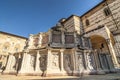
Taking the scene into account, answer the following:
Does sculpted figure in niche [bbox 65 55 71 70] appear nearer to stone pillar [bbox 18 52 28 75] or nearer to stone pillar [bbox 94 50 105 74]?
stone pillar [bbox 94 50 105 74]

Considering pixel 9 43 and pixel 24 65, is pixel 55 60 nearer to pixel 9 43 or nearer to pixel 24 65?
pixel 24 65

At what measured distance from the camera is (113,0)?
56.1ft

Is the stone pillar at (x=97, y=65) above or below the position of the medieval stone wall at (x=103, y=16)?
below

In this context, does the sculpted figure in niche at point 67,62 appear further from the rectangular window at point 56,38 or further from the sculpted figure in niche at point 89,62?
the rectangular window at point 56,38

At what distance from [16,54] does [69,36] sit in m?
5.00

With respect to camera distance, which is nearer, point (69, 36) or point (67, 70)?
point (67, 70)

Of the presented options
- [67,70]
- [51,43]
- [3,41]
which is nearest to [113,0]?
[51,43]

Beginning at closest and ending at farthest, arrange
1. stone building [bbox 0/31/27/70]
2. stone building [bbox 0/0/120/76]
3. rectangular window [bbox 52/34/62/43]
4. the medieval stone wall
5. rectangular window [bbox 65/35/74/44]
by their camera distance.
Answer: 1. stone building [bbox 0/0/120/76]
2. rectangular window [bbox 52/34/62/43]
3. rectangular window [bbox 65/35/74/44]
4. the medieval stone wall
5. stone building [bbox 0/31/27/70]

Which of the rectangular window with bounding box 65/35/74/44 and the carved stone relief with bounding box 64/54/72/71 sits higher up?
the rectangular window with bounding box 65/35/74/44

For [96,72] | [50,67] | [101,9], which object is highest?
[101,9]

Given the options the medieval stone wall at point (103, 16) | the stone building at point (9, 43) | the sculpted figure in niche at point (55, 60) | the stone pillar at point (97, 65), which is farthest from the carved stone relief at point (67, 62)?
the stone building at point (9, 43)

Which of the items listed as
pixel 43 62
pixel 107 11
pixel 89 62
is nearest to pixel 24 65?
pixel 43 62

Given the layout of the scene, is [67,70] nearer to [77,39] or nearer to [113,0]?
[77,39]

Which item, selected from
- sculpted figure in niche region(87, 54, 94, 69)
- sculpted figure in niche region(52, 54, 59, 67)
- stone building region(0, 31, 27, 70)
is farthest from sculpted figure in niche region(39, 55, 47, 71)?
stone building region(0, 31, 27, 70)
